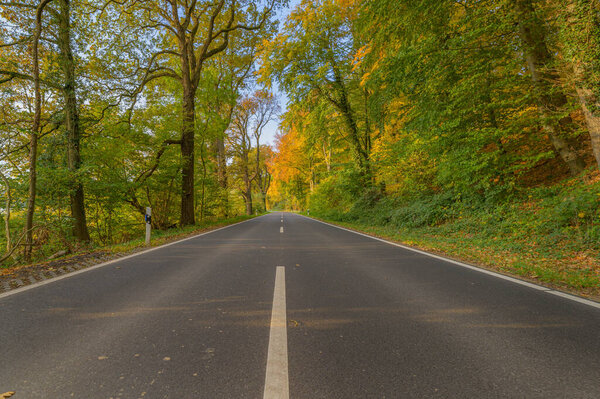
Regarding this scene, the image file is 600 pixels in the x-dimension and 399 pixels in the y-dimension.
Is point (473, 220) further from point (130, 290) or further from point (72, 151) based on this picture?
point (72, 151)

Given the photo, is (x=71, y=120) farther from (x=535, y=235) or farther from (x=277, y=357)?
(x=535, y=235)

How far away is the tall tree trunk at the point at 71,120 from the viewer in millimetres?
7004

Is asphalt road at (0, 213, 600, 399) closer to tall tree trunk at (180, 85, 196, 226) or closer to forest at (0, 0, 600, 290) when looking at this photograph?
forest at (0, 0, 600, 290)

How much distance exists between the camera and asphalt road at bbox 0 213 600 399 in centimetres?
151

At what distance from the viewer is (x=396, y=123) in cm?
1445

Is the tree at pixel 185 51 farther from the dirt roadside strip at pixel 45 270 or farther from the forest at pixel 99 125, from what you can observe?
the dirt roadside strip at pixel 45 270

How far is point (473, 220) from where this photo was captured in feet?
26.1

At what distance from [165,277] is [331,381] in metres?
3.26

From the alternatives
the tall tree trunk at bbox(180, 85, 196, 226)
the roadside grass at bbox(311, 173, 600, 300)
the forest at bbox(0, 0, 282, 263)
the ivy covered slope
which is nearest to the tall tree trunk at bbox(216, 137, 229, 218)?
the forest at bbox(0, 0, 282, 263)

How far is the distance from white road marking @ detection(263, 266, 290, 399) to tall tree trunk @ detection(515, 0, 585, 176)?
8.93 m

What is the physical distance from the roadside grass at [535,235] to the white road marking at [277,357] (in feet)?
12.8

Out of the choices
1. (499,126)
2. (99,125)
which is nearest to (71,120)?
(99,125)

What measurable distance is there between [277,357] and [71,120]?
9.41 metres

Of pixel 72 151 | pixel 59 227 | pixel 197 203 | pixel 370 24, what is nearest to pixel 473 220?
pixel 370 24
